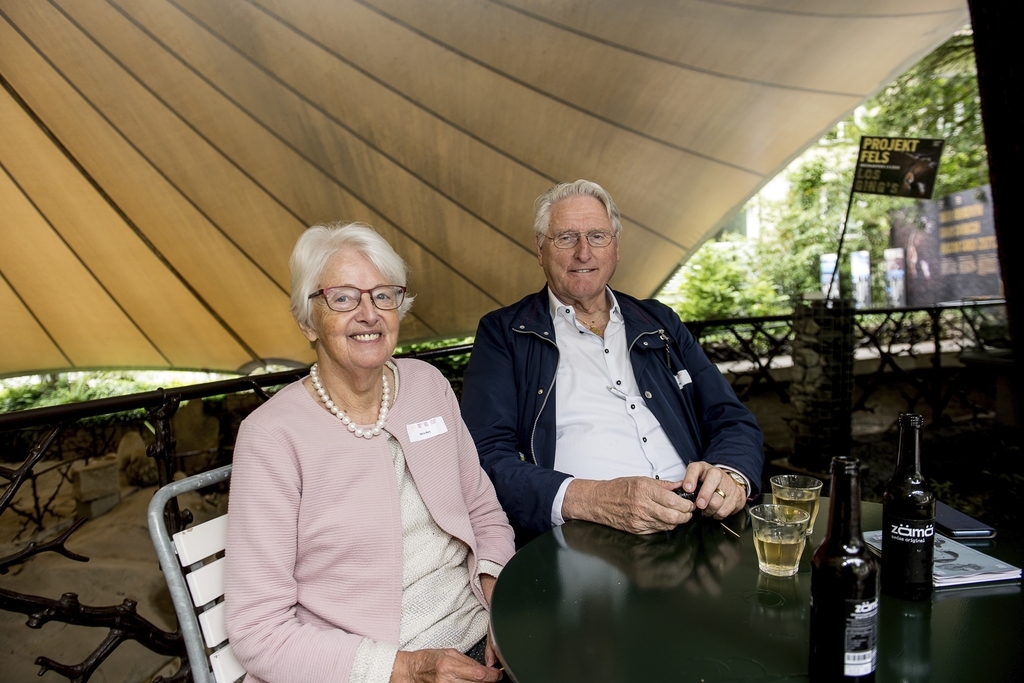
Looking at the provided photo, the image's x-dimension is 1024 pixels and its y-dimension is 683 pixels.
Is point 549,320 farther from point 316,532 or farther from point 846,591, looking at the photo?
point 846,591

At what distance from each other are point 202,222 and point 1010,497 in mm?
5467

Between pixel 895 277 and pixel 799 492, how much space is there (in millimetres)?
10823

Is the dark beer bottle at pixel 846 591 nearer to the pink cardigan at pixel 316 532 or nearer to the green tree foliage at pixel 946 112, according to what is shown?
the pink cardigan at pixel 316 532

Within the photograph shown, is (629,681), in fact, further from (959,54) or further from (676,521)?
(959,54)

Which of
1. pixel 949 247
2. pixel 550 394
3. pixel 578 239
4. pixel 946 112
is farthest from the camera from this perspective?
pixel 949 247

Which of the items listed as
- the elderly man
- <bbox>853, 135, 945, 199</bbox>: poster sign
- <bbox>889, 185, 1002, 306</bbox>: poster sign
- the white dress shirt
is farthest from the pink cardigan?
<bbox>889, 185, 1002, 306</bbox>: poster sign

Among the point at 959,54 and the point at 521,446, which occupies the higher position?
the point at 959,54

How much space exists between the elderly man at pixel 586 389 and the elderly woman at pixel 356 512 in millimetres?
258

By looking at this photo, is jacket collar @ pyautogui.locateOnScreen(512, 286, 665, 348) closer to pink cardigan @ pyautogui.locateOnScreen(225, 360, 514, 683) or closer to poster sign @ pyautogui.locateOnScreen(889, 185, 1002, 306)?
pink cardigan @ pyautogui.locateOnScreen(225, 360, 514, 683)

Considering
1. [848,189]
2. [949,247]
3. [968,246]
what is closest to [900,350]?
[968,246]

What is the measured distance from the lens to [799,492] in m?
1.23

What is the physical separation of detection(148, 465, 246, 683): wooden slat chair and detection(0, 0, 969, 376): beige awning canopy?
3.35 m

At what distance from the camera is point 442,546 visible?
1293 millimetres

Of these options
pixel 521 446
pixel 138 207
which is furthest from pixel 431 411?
pixel 138 207
